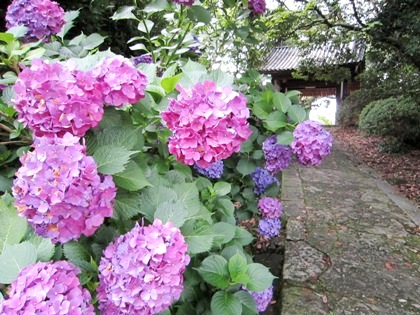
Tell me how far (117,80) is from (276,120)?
30.4 inches

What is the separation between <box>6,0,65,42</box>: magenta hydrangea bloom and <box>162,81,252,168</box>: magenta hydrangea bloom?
0.81 m

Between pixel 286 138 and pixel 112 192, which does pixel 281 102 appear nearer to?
pixel 286 138

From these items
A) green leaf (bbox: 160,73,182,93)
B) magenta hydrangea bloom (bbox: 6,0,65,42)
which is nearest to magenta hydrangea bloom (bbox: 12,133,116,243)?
green leaf (bbox: 160,73,182,93)

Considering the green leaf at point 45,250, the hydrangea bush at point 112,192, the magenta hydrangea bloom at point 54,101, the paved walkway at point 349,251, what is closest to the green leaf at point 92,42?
the hydrangea bush at point 112,192

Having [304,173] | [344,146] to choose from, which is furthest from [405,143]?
[304,173]

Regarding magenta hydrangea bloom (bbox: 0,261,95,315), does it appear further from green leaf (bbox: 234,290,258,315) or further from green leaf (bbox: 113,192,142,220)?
green leaf (bbox: 234,290,258,315)

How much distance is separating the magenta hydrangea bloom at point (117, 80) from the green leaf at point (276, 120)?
0.69m

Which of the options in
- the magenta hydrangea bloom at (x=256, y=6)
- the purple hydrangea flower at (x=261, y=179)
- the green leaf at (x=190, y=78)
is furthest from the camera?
the purple hydrangea flower at (x=261, y=179)

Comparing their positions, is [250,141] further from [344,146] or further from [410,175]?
[344,146]

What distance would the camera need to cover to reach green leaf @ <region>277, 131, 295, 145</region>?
1.34 m

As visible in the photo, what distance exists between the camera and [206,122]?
78cm

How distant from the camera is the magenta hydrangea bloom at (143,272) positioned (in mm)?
638

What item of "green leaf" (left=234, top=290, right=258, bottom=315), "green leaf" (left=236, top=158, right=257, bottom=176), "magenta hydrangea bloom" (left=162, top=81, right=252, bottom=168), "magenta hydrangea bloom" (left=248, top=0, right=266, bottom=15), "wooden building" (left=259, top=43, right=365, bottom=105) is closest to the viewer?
"magenta hydrangea bloom" (left=162, top=81, right=252, bottom=168)

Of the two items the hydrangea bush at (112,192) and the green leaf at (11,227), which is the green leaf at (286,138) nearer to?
the hydrangea bush at (112,192)
